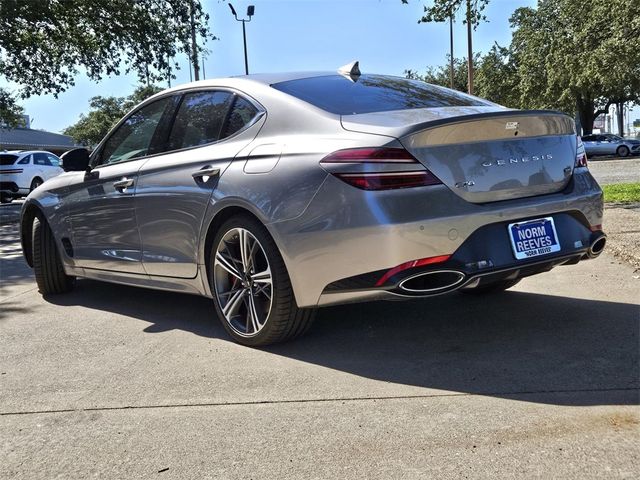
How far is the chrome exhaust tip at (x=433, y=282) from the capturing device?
3.25 metres

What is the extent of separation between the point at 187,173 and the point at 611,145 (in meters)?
35.1

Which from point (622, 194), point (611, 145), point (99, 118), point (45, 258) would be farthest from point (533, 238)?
point (99, 118)

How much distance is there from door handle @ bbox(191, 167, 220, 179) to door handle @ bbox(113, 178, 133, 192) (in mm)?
770

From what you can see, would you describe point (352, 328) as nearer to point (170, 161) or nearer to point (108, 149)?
point (170, 161)

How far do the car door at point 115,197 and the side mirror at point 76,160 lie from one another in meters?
0.07

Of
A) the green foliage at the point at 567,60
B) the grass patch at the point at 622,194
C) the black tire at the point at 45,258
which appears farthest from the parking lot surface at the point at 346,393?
the green foliage at the point at 567,60

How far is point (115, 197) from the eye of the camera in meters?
4.82

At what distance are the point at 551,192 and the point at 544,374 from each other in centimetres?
102

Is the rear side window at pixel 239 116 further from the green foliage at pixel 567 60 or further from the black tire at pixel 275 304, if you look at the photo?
the green foliage at pixel 567 60

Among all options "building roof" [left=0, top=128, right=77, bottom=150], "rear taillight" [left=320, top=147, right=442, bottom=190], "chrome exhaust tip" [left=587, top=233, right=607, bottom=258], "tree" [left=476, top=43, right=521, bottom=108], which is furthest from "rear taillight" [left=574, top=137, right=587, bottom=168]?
"building roof" [left=0, top=128, right=77, bottom=150]

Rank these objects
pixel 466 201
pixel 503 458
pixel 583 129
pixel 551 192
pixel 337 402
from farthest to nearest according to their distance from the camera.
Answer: pixel 583 129
pixel 551 192
pixel 466 201
pixel 337 402
pixel 503 458

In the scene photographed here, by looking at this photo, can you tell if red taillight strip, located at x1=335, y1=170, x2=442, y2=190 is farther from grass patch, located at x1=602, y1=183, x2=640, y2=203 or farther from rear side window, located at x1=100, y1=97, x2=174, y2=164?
grass patch, located at x1=602, y1=183, x2=640, y2=203

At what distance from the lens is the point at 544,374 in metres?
3.24

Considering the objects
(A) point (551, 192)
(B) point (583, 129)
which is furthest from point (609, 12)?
(B) point (583, 129)
